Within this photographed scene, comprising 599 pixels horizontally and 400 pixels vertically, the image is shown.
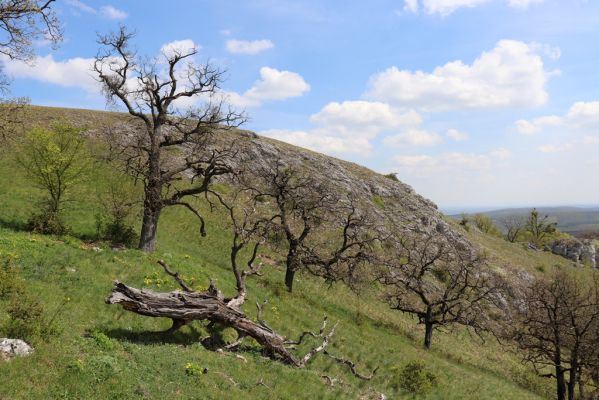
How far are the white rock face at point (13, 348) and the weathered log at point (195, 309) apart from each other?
2764mm

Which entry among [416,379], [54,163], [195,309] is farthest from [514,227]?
[195,309]

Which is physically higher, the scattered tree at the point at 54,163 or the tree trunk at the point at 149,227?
the scattered tree at the point at 54,163

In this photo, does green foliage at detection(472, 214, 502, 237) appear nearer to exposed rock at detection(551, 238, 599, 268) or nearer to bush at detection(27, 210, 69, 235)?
exposed rock at detection(551, 238, 599, 268)

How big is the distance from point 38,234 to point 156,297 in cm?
1447

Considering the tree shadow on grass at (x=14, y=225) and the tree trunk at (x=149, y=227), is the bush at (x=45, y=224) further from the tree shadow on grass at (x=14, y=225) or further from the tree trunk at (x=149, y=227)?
the tree trunk at (x=149, y=227)

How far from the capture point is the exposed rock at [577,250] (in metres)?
95.5

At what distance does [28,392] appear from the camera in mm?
9766

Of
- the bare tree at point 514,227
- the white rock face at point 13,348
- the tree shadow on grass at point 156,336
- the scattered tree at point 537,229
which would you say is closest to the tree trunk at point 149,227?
the tree shadow on grass at point 156,336

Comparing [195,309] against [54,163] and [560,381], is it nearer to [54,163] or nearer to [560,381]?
[54,163]

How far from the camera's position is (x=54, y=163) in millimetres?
26688

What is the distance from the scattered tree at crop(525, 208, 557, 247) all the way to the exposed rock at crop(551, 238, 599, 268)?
126 inches

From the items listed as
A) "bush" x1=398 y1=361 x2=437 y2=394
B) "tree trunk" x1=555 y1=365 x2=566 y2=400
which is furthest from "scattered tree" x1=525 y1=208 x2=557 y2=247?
"bush" x1=398 y1=361 x2=437 y2=394

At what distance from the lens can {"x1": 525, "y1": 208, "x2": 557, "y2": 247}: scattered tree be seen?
340 feet

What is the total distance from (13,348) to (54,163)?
18780 millimetres
